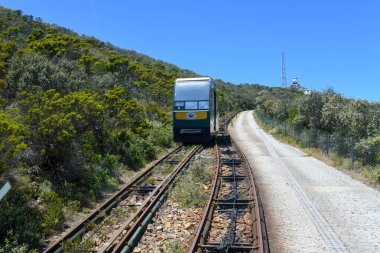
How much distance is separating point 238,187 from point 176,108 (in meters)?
10.7

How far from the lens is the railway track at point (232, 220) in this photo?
7.37 meters

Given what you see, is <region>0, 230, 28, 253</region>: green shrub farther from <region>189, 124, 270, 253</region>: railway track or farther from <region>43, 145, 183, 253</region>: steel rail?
<region>189, 124, 270, 253</region>: railway track

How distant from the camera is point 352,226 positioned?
29.0ft

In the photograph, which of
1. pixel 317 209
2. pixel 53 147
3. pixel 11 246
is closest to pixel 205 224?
pixel 317 209

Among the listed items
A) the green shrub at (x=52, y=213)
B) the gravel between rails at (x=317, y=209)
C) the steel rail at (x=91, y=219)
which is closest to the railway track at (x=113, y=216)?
the steel rail at (x=91, y=219)

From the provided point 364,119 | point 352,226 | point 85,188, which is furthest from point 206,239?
point 364,119

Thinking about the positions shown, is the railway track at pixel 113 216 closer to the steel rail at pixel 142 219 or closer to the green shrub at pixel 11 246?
the steel rail at pixel 142 219

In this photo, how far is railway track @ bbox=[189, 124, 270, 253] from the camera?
24.2 feet

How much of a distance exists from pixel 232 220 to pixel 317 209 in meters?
2.60

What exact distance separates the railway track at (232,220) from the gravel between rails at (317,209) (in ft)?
1.13

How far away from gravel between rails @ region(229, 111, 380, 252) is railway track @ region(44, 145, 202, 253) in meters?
3.00

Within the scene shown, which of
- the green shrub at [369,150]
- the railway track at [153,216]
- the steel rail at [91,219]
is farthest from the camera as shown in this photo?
the green shrub at [369,150]

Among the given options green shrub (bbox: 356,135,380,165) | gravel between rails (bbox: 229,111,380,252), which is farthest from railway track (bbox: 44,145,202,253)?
green shrub (bbox: 356,135,380,165)

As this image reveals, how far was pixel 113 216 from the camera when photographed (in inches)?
364
